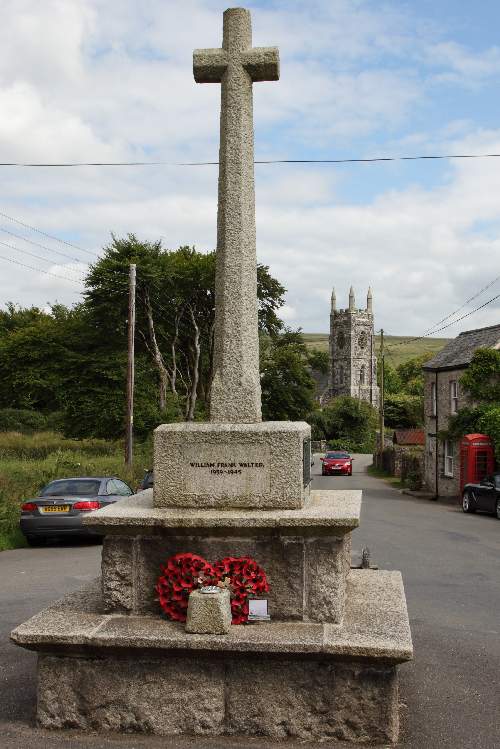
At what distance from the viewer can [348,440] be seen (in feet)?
301

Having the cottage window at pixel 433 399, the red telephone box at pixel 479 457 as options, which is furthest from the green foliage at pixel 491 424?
the cottage window at pixel 433 399

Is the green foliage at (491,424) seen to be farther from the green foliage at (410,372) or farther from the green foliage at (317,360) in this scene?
the green foliage at (410,372)

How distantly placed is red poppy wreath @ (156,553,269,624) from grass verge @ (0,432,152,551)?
401 inches

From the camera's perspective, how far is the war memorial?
538 centimetres

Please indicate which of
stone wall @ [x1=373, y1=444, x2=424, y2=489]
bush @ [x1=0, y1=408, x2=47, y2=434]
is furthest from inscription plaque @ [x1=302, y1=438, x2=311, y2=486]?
bush @ [x1=0, y1=408, x2=47, y2=434]

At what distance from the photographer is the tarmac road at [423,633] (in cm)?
538

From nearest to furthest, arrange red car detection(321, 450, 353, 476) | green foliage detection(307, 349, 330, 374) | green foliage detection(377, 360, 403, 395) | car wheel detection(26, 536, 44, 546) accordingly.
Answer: car wheel detection(26, 536, 44, 546), red car detection(321, 450, 353, 476), green foliage detection(307, 349, 330, 374), green foliage detection(377, 360, 403, 395)

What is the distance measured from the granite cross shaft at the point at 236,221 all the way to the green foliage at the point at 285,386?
35.4 metres

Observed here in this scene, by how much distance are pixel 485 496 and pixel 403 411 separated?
2687 inches

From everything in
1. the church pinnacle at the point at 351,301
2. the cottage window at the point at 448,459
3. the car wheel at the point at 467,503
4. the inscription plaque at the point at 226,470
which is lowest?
the car wheel at the point at 467,503

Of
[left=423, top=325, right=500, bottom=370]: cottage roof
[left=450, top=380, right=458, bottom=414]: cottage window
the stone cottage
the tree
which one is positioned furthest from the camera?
the tree

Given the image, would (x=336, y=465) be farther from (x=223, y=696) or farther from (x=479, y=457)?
(x=223, y=696)

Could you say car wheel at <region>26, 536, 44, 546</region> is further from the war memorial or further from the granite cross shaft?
the granite cross shaft

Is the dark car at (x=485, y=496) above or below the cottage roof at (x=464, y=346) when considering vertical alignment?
below
